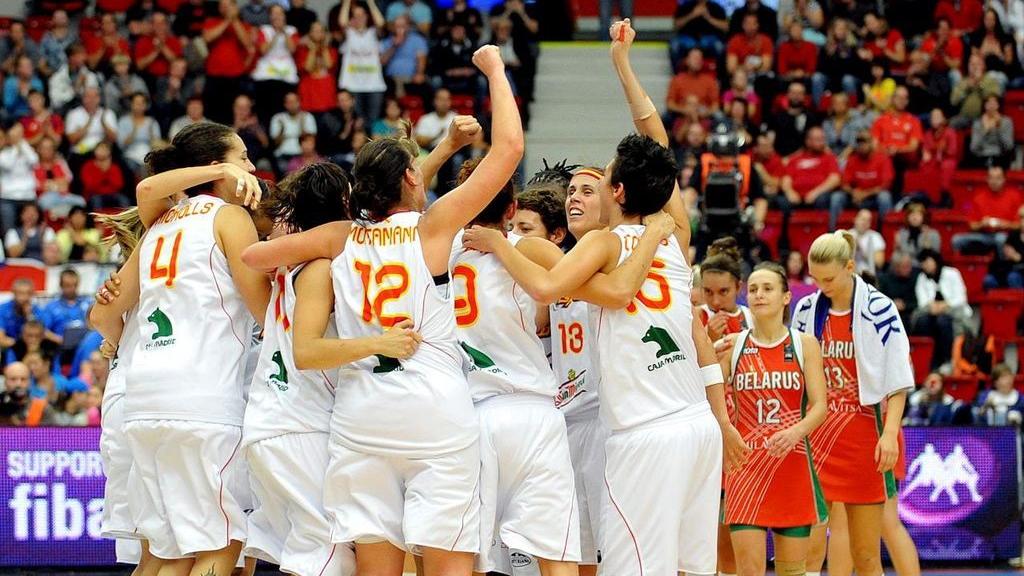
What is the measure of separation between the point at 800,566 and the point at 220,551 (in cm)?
285

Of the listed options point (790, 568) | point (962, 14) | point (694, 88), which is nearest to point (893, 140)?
point (694, 88)

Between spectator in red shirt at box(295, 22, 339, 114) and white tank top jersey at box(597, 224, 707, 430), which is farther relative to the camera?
spectator in red shirt at box(295, 22, 339, 114)

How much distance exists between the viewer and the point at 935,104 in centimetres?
1891

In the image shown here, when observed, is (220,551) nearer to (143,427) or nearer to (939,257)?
(143,427)

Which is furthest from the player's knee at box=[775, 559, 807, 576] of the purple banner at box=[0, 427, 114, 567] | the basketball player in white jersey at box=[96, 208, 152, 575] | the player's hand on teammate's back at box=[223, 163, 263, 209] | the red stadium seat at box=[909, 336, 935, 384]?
the red stadium seat at box=[909, 336, 935, 384]

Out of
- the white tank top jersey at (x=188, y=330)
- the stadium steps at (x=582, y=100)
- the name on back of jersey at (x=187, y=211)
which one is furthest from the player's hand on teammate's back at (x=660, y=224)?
the stadium steps at (x=582, y=100)

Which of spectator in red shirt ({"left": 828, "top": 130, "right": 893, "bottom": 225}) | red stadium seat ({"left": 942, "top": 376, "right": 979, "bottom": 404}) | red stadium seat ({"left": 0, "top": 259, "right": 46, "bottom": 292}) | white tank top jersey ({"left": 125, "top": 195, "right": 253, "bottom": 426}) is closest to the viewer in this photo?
white tank top jersey ({"left": 125, "top": 195, "right": 253, "bottom": 426})

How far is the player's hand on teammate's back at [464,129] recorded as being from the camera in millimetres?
5652

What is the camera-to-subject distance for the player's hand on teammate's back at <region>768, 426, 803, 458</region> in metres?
6.77

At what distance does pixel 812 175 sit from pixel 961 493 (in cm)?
749

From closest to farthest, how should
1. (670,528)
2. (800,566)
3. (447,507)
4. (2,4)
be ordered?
(447,507) → (670,528) → (800,566) → (2,4)

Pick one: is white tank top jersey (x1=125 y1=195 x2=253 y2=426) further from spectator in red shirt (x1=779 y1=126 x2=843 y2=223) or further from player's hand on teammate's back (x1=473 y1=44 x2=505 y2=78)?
spectator in red shirt (x1=779 y1=126 x2=843 y2=223)

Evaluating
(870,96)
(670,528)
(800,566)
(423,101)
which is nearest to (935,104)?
(870,96)

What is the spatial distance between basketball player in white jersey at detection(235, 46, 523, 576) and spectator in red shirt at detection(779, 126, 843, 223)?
12.2m
